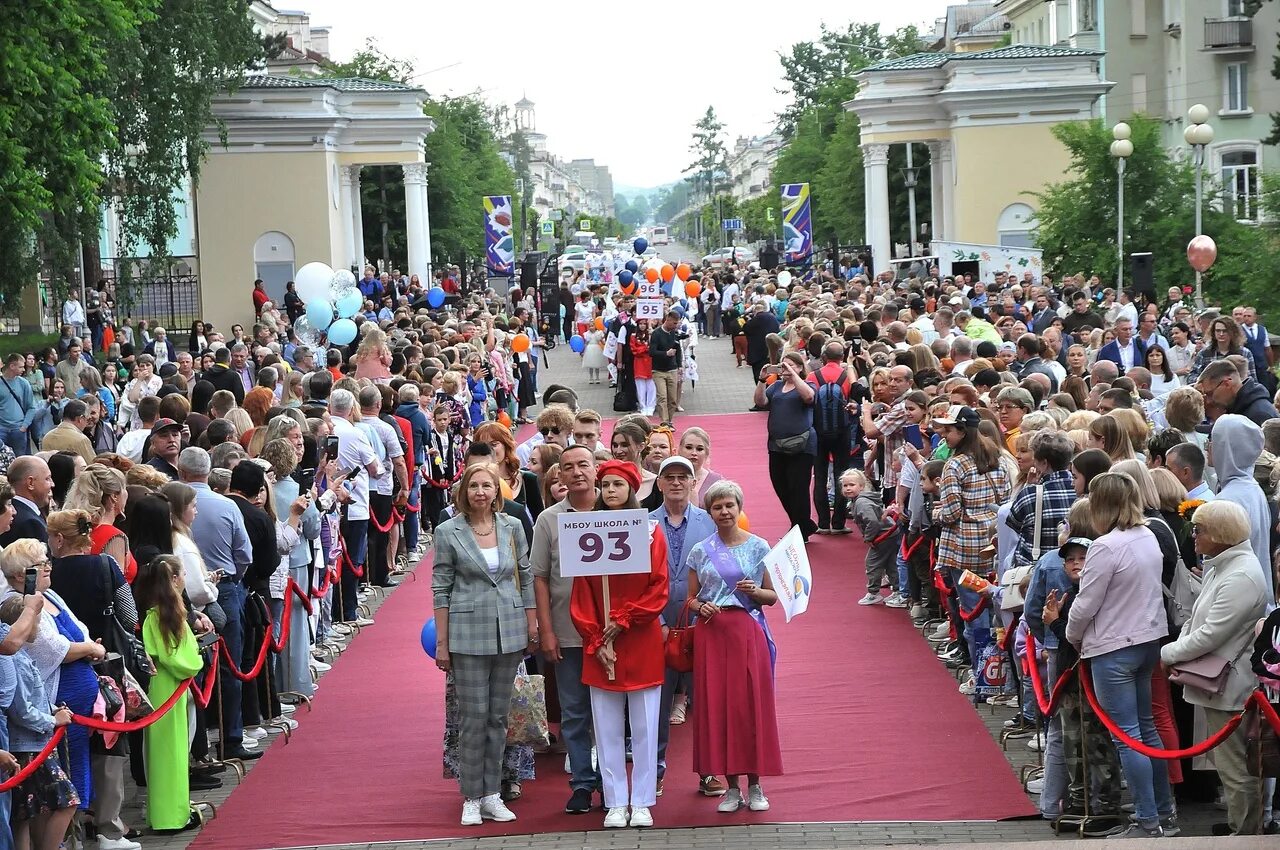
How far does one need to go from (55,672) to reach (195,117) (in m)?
31.1

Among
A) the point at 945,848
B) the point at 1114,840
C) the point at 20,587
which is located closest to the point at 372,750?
the point at 20,587

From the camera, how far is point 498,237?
1807 inches

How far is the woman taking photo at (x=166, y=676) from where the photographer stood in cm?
929

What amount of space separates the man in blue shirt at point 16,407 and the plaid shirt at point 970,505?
13405 millimetres

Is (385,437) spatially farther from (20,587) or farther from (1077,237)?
(1077,237)

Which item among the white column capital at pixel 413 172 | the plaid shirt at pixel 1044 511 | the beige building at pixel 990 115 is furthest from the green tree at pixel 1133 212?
the plaid shirt at pixel 1044 511

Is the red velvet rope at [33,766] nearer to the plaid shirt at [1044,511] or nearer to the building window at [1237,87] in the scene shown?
the plaid shirt at [1044,511]

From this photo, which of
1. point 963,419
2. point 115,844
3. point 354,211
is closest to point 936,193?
point 354,211

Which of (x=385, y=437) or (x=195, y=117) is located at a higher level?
(x=195, y=117)

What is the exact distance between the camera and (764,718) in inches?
356

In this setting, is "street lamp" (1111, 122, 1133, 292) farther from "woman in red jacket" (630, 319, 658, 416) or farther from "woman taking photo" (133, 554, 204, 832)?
"woman taking photo" (133, 554, 204, 832)

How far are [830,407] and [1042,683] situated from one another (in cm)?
770

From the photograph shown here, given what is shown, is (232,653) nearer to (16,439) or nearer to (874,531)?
(874,531)

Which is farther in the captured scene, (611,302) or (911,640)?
(611,302)
